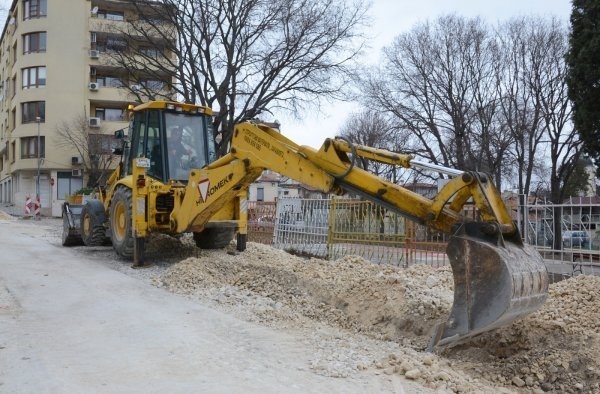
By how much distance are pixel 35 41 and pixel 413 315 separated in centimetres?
4870

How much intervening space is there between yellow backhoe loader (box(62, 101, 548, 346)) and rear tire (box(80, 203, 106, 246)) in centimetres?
2

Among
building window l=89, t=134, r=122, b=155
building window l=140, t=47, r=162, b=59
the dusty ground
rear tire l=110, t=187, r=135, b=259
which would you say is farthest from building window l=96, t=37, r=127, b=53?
the dusty ground

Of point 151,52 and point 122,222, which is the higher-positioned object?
point 151,52

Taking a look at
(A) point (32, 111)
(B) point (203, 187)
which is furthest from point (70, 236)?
(A) point (32, 111)

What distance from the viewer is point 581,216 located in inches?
410

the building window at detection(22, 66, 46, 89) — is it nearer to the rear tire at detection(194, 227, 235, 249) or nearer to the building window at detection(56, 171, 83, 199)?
the building window at detection(56, 171, 83, 199)

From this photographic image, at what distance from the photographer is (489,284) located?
16.9 feet

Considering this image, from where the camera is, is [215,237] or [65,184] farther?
[65,184]

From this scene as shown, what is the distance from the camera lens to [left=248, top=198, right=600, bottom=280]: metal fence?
34.4 ft

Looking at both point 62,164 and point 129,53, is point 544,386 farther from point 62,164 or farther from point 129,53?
point 62,164

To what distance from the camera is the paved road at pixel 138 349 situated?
461 centimetres

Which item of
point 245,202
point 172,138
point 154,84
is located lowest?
point 245,202

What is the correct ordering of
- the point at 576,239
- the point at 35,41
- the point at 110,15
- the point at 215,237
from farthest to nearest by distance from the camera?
the point at 110,15 < the point at 35,41 < the point at 215,237 < the point at 576,239

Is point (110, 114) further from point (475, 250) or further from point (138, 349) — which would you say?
point (475, 250)
